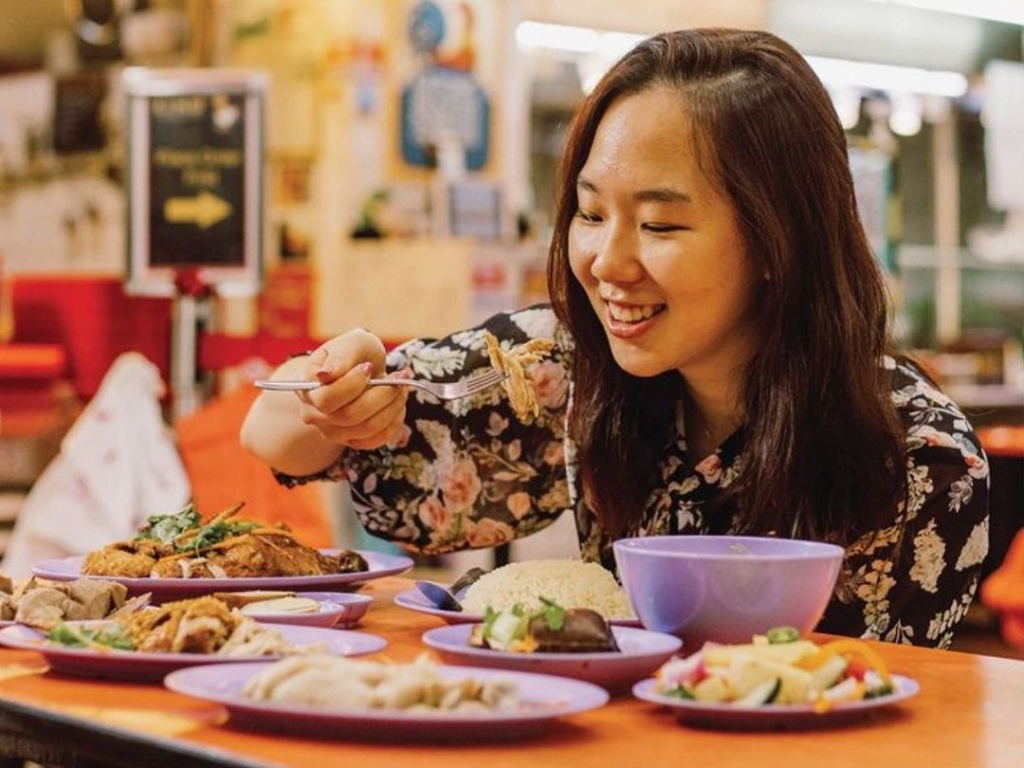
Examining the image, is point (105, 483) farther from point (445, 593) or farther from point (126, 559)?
point (445, 593)

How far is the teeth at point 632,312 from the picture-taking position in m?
1.72

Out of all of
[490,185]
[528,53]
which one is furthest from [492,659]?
[528,53]

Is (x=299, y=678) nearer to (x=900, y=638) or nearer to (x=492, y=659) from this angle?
(x=492, y=659)

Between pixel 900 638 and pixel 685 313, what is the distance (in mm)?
446

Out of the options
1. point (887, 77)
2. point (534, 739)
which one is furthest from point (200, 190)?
point (887, 77)

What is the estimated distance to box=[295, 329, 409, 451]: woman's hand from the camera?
1.76 metres

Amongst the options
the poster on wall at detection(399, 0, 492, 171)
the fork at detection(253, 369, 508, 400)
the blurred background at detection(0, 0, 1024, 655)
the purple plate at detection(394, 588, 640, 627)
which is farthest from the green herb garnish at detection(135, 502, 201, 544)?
the poster on wall at detection(399, 0, 492, 171)

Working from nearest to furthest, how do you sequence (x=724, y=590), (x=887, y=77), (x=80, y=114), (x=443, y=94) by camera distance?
(x=724, y=590) → (x=443, y=94) → (x=80, y=114) → (x=887, y=77)

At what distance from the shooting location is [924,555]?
1831 millimetres

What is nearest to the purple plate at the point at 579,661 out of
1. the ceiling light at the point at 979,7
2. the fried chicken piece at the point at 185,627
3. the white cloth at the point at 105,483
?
the fried chicken piece at the point at 185,627

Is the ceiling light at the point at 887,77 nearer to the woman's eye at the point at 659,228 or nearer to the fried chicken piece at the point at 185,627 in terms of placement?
the woman's eye at the point at 659,228

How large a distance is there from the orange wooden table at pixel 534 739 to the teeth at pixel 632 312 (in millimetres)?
571

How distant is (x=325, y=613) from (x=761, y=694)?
472mm

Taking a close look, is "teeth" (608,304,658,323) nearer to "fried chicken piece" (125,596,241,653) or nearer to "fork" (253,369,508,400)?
"fork" (253,369,508,400)
